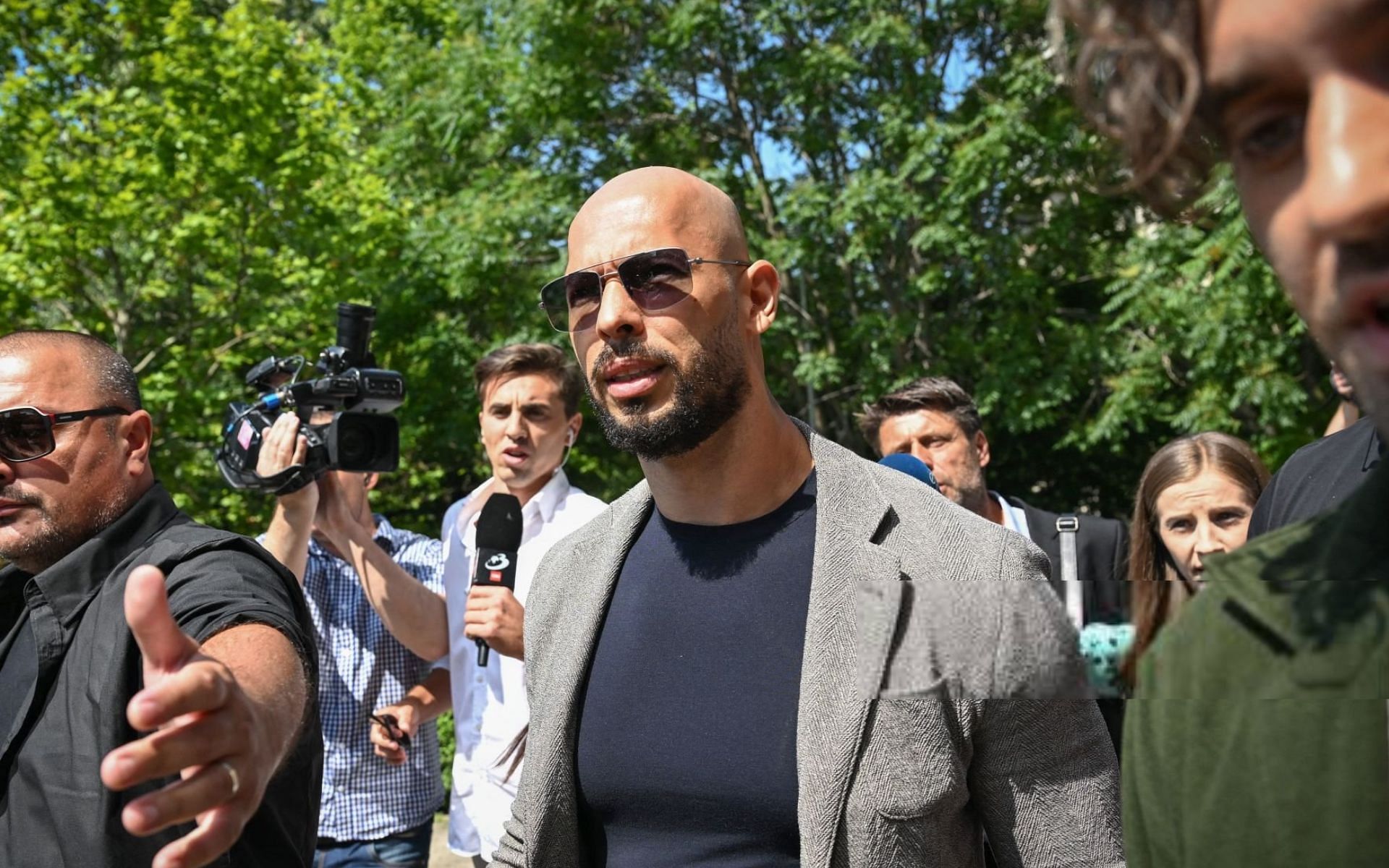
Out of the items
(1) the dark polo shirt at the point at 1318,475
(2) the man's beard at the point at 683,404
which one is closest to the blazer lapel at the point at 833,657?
(2) the man's beard at the point at 683,404

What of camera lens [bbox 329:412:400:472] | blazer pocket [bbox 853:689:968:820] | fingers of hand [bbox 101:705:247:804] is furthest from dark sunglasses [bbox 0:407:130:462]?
blazer pocket [bbox 853:689:968:820]

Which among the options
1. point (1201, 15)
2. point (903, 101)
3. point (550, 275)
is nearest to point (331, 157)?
point (550, 275)

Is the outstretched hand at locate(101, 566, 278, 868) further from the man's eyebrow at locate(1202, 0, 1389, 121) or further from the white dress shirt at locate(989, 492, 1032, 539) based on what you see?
the white dress shirt at locate(989, 492, 1032, 539)

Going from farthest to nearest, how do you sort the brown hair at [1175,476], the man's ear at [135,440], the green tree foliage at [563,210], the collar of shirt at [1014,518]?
the green tree foliage at [563,210], the collar of shirt at [1014,518], the brown hair at [1175,476], the man's ear at [135,440]

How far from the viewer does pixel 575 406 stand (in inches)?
196

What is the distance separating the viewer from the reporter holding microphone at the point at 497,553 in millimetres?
3846

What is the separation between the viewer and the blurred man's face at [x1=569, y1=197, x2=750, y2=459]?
249cm

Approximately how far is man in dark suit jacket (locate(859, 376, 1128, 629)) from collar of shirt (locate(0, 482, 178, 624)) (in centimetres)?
315

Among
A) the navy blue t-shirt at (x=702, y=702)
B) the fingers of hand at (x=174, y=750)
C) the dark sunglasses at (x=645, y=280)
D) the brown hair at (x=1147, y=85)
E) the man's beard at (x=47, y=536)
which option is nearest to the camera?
the brown hair at (x=1147, y=85)

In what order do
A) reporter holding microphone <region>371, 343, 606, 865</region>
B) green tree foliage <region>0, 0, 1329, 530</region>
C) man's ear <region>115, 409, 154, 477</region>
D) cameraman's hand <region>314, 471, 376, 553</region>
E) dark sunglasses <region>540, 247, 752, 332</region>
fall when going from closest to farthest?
1. dark sunglasses <region>540, 247, 752, 332</region>
2. man's ear <region>115, 409, 154, 477</region>
3. reporter holding microphone <region>371, 343, 606, 865</region>
4. cameraman's hand <region>314, 471, 376, 553</region>
5. green tree foliage <region>0, 0, 1329, 530</region>

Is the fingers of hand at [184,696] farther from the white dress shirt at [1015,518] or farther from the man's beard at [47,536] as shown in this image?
the white dress shirt at [1015,518]

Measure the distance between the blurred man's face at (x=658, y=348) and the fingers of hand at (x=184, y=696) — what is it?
1.28 meters

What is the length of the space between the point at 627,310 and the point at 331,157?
1003 centimetres

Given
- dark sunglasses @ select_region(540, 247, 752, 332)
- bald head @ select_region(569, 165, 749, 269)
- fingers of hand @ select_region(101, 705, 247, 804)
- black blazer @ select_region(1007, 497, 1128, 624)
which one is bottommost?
fingers of hand @ select_region(101, 705, 247, 804)
